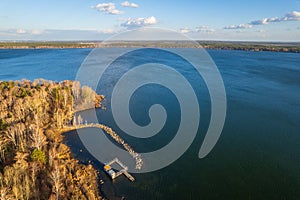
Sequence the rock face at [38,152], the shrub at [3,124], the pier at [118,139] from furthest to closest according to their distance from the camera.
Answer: the shrub at [3,124]
the pier at [118,139]
the rock face at [38,152]

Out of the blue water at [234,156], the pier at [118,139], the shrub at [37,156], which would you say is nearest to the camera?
the shrub at [37,156]

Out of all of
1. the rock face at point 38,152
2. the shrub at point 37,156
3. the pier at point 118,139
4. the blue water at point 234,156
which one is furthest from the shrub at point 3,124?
the shrub at point 37,156

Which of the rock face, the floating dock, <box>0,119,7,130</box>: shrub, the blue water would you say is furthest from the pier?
<box>0,119,7,130</box>: shrub

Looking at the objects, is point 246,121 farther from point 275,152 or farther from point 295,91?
point 295,91

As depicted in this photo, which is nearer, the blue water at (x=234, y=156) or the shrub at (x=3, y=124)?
the blue water at (x=234, y=156)

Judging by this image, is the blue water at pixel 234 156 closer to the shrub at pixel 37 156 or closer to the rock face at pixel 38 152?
the rock face at pixel 38 152

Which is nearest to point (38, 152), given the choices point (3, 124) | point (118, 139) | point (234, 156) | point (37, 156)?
point (37, 156)

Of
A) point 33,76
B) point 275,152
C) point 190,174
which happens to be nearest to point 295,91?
point 275,152

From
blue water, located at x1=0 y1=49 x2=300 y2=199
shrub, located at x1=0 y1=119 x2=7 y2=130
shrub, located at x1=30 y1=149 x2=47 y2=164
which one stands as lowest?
blue water, located at x1=0 y1=49 x2=300 y2=199

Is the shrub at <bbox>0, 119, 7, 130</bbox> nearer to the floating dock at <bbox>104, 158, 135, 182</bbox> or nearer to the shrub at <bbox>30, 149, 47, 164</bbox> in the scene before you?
the shrub at <bbox>30, 149, 47, 164</bbox>
